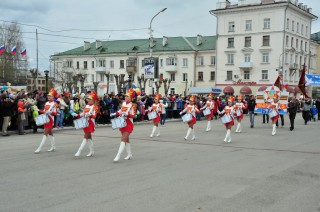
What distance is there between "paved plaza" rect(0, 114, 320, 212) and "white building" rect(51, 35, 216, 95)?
53.9 metres

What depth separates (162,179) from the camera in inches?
319

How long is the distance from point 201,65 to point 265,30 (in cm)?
1406

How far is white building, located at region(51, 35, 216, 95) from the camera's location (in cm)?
7200

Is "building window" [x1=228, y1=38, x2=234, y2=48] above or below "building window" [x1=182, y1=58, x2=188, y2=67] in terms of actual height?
above

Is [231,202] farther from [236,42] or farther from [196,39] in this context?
[196,39]

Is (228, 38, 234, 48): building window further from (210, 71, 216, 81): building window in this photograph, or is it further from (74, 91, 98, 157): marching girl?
(74, 91, 98, 157): marching girl

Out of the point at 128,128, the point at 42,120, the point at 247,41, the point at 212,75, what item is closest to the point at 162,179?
the point at 128,128

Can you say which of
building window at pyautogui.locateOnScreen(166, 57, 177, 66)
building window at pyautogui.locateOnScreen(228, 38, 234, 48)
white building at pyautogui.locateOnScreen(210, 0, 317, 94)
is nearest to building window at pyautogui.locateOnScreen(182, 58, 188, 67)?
building window at pyautogui.locateOnScreen(166, 57, 177, 66)

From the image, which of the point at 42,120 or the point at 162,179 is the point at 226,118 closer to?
the point at 42,120

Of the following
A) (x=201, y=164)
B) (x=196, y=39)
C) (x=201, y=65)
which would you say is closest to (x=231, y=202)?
(x=201, y=164)

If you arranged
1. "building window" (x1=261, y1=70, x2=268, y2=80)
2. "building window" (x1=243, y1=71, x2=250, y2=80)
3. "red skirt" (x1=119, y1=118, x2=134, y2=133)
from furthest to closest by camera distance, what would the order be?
"building window" (x1=243, y1=71, x2=250, y2=80) → "building window" (x1=261, y1=70, x2=268, y2=80) → "red skirt" (x1=119, y1=118, x2=134, y2=133)

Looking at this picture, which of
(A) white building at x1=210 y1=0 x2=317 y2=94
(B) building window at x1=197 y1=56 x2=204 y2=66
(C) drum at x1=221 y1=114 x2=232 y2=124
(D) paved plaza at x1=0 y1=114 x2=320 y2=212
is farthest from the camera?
(B) building window at x1=197 y1=56 x2=204 y2=66

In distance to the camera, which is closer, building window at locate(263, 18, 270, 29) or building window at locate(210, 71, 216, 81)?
building window at locate(263, 18, 270, 29)

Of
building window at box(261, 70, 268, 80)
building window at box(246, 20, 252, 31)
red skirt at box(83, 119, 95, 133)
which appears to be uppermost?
building window at box(246, 20, 252, 31)
